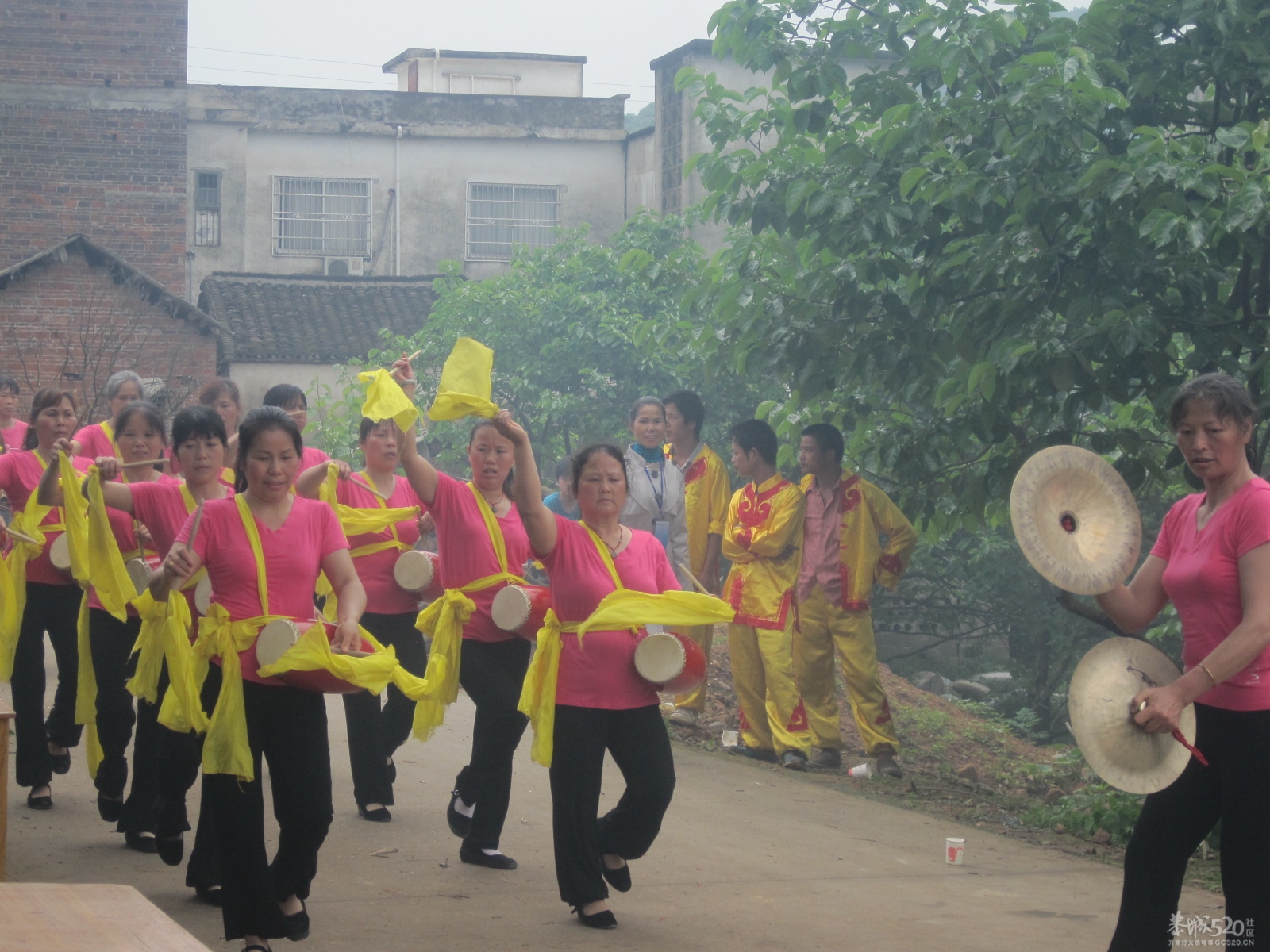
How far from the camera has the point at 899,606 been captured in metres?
14.0

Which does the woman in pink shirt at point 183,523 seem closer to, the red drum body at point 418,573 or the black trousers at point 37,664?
the red drum body at point 418,573

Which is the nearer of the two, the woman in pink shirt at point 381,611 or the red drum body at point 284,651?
the red drum body at point 284,651

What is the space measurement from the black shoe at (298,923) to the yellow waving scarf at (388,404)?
1.60 meters

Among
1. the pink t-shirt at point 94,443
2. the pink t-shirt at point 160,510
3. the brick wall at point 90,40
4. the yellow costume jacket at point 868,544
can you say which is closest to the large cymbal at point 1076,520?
the pink t-shirt at point 160,510

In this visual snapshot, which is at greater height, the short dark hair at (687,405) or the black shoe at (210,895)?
the short dark hair at (687,405)

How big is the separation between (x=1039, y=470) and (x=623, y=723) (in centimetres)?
169

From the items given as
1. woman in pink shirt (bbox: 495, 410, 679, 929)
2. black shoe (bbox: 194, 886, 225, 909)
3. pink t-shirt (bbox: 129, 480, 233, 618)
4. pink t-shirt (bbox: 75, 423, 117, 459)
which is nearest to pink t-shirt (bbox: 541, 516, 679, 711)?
woman in pink shirt (bbox: 495, 410, 679, 929)

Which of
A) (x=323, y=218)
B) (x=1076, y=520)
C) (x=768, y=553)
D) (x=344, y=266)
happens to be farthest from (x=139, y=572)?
(x=323, y=218)

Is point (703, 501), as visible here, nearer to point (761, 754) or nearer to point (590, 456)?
point (761, 754)

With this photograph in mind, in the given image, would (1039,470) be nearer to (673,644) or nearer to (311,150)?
(673,644)

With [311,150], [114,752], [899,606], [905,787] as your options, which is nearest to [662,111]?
[311,150]

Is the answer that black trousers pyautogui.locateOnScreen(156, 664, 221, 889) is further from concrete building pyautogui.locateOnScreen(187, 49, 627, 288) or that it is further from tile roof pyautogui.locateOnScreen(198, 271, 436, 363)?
concrete building pyautogui.locateOnScreen(187, 49, 627, 288)

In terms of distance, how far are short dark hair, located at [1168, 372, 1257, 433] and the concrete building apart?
965 inches

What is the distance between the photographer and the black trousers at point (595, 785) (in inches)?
204
